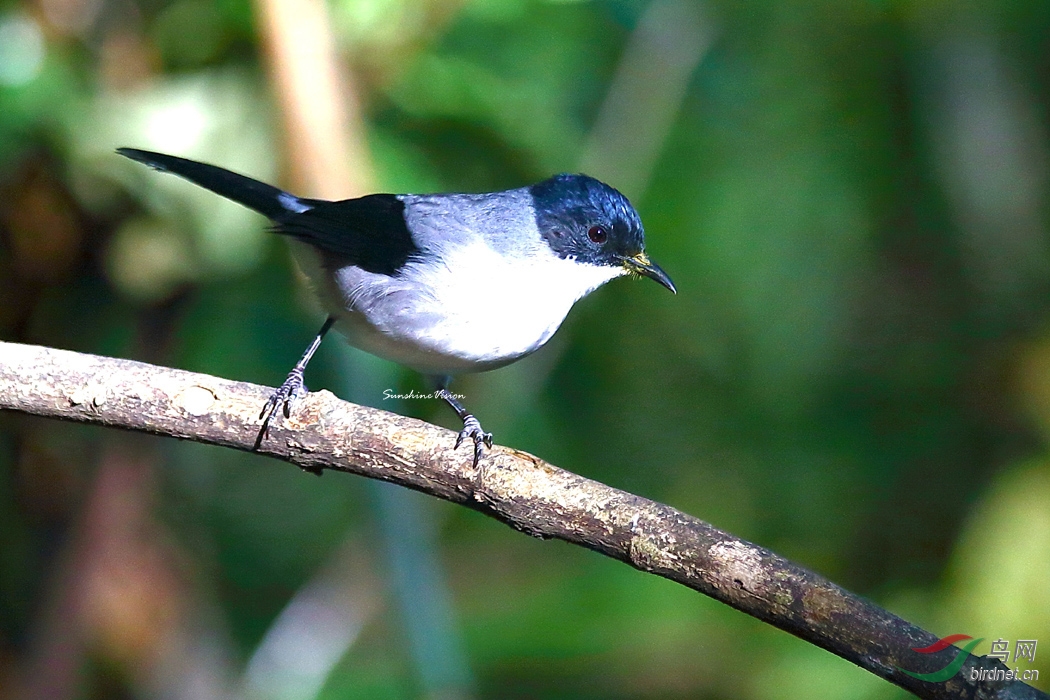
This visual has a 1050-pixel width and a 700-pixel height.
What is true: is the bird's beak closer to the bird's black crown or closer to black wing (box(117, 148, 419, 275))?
the bird's black crown

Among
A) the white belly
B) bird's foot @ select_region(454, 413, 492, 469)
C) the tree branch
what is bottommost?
the tree branch

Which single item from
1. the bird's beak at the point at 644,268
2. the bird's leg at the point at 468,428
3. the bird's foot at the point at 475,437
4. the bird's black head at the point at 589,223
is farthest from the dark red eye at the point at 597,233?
the bird's foot at the point at 475,437

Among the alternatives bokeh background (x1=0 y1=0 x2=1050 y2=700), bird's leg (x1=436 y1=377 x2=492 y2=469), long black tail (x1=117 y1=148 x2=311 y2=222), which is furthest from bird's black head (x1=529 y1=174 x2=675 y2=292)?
long black tail (x1=117 y1=148 x2=311 y2=222)

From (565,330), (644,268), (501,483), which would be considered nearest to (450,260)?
(644,268)

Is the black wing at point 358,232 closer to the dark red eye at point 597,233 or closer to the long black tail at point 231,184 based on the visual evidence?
the long black tail at point 231,184

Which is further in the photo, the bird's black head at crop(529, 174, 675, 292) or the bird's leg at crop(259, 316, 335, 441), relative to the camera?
the bird's black head at crop(529, 174, 675, 292)

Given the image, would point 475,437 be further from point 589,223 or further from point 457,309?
point 589,223

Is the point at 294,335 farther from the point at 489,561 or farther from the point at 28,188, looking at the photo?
the point at 489,561
